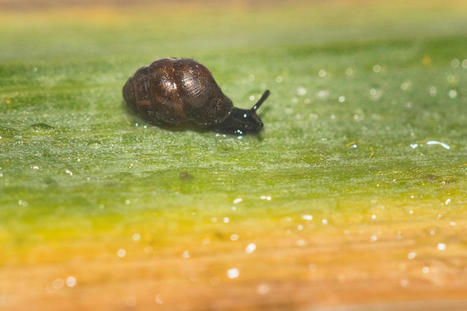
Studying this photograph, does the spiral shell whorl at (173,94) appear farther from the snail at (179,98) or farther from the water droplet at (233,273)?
the water droplet at (233,273)

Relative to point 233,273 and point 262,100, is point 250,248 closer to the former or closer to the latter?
point 233,273

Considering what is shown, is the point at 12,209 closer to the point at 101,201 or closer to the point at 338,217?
the point at 101,201

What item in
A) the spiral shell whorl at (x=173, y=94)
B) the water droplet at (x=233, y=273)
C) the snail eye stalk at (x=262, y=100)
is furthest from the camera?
the snail eye stalk at (x=262, y=100)

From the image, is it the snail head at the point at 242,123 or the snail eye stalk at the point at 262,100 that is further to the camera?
the snail eye stalk at the point at 262,100

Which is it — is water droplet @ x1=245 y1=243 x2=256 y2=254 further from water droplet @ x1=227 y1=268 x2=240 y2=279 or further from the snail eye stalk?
the snail eye stalk

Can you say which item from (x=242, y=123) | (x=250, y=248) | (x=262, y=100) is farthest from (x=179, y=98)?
(x=250, y=248)

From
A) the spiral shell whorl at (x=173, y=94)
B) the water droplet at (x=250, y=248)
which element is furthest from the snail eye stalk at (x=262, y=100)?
the water droplet at (x=250, y=248)

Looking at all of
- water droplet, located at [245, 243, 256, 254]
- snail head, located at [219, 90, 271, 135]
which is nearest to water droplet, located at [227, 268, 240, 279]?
water droplet, located at [245, 243, 256, 254]
